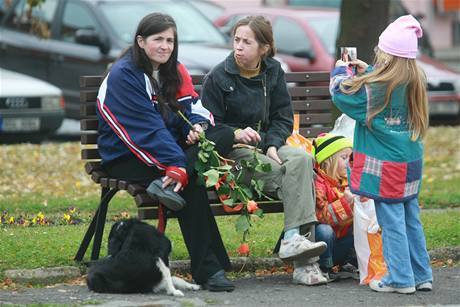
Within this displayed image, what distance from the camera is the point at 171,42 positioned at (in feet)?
→ 24.6

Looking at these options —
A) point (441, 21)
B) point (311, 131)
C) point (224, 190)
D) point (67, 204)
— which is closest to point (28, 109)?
point (67, 204)

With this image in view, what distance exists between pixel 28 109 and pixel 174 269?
828 centimetres

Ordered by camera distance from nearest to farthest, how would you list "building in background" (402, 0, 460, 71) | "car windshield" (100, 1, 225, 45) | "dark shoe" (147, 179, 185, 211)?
1. "dark shoe" (147, 179, 185, 211)
2. "car windshield" (100, 1, 225, 45)
3. "building in background" (402, 0, 460, 71)

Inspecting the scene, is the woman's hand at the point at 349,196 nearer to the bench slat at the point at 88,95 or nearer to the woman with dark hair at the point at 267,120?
the woman with dark hair at the point at 267,120

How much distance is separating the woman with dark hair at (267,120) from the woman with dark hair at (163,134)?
0.18 m

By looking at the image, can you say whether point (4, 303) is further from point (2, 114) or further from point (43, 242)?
point (2, 114)

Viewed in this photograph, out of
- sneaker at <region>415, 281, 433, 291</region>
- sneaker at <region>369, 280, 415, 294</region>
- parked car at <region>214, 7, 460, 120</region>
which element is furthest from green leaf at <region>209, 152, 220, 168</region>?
parked car at <region>214, 7, 460, 120</region>

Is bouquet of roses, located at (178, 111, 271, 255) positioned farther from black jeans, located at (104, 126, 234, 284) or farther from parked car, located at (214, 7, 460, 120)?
parked car, located at (214, 7, 460, 120)

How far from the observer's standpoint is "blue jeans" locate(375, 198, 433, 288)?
7227 mm

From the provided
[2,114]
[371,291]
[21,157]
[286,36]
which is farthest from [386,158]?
[286,36]

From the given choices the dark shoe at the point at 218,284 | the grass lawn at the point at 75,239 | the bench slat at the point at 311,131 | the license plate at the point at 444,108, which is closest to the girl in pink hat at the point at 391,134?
the dark shoe at the point at 218,284

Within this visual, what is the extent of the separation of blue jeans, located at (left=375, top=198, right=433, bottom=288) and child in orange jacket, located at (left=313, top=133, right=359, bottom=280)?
0.37m

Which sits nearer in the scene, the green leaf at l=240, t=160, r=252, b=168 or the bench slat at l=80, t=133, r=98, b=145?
the green leaf at l=240, t=160, r=252, b=168

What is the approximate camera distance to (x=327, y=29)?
18406 millimetres
